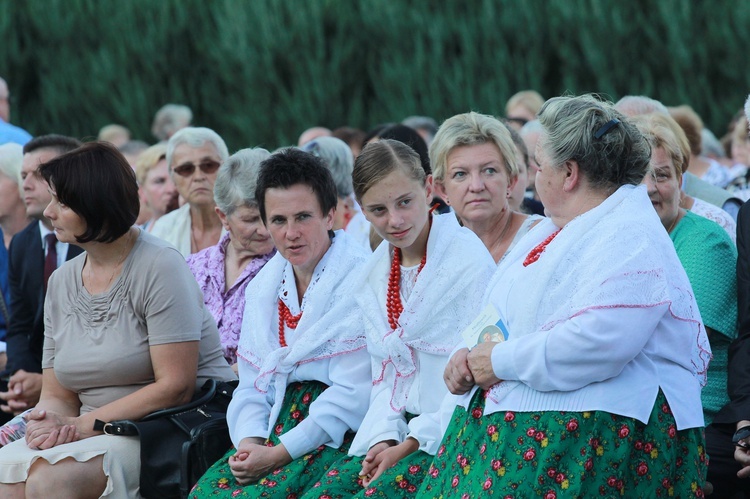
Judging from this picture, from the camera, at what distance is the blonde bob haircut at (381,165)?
13.3 feet

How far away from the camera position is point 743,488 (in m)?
3.99

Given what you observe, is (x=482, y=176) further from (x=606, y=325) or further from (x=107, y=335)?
(x=107, y=335)

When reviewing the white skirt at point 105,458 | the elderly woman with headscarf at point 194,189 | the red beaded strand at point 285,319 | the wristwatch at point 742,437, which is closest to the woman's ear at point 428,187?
the red beaded strand at point 285,319

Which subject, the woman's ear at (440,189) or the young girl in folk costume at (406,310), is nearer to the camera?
the young girl in folk costume at (406,310)

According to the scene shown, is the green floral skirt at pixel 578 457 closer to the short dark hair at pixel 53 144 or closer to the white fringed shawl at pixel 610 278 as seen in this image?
the white fringed shawl at pixel 610 278

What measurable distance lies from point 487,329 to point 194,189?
9.72ft

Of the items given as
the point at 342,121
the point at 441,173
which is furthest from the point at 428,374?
the point at 342,121

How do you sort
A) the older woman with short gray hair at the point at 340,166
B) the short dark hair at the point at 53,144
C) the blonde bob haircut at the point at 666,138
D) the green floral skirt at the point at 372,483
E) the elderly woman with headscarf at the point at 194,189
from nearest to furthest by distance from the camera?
the green floral skirt at the point at 372,483 < the blonde bob haircut at the point at 666,138 < the older woman with short gray hair at the point at 340,166 < the elderly woman with headscarf at the point at 194,189 < the short dark hair at the point at 53,144

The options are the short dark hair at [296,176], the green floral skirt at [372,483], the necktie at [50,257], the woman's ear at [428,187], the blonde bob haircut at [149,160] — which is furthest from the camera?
the blonde bob haircut at [149,160]

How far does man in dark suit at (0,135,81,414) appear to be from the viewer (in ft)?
17.8

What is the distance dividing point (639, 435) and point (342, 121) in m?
10.2

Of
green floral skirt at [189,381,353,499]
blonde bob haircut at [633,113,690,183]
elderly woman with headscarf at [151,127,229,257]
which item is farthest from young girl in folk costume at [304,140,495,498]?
elderly woman with headscarf at [151,127,229,257]

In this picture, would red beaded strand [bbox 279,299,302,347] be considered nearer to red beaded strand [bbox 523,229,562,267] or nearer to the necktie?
red beaded strand [bbox 523,229,562,267]

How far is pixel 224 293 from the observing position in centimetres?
520
